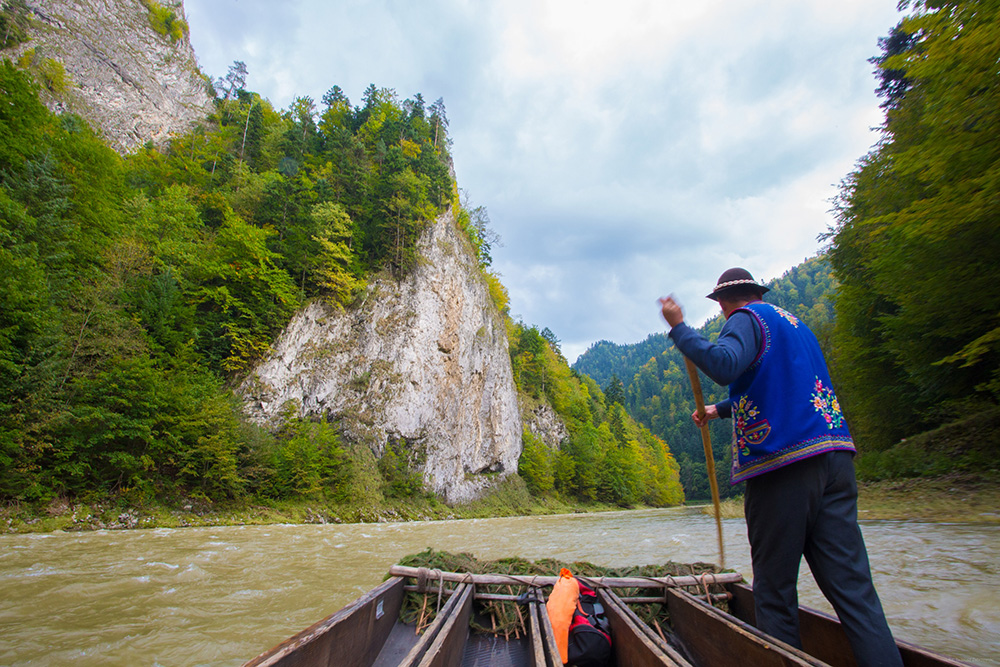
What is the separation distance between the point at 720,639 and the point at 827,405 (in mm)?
1232

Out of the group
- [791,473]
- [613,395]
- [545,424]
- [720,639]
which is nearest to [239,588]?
[720,639]

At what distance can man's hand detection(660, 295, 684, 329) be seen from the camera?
6.73ft

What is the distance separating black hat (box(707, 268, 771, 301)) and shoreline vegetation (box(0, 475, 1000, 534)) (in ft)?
25.9

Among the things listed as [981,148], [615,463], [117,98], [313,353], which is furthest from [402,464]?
[117,98]

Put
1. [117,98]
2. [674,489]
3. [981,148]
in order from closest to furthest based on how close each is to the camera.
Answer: [981,148] < [117,98] < [674,489]

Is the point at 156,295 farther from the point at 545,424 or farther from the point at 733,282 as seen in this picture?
the point at 545,424

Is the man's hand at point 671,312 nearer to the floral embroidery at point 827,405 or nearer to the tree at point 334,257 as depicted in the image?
the floral embroidery at point 827,405

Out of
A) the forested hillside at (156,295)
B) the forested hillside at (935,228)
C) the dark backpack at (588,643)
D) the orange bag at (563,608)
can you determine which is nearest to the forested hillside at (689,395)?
the forested hillside at (935,228)

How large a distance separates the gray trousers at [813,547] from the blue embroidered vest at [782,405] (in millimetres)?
85

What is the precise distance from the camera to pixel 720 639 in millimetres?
1871

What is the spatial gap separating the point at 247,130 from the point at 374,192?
15272mm

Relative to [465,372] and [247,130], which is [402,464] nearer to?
[465,372]

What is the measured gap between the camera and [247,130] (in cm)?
3022

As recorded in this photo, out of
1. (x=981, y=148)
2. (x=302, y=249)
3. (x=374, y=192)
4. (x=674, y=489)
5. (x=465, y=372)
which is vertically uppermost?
(x=374, y=192)
